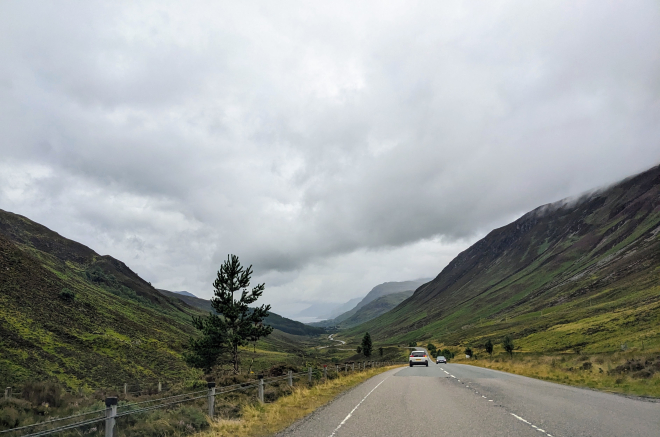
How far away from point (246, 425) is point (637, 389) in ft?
58.3

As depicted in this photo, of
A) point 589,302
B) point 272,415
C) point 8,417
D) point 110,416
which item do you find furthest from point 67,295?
point 589,302

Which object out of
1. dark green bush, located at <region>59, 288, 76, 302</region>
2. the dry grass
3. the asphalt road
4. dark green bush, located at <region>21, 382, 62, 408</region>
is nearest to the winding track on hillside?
the asphalt road

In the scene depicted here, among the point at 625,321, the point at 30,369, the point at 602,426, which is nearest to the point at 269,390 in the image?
the point at 602,426

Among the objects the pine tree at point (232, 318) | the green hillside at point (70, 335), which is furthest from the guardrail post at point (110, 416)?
the green hillside at point (70, 335)

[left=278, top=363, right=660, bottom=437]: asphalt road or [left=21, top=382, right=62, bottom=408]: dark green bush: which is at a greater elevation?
[left=278, top=363, right=660, bottom=437]: asphalt road

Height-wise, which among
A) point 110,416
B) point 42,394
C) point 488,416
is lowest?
point 42,394

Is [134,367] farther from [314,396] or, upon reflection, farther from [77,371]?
[314,396]

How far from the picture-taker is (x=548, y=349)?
263 feet

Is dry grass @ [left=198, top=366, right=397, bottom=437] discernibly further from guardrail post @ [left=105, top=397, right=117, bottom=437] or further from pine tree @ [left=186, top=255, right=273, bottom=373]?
pine tree @ [left=186, top=255, right=273, bottom=373]

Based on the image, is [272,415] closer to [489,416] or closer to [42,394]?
[489,416]

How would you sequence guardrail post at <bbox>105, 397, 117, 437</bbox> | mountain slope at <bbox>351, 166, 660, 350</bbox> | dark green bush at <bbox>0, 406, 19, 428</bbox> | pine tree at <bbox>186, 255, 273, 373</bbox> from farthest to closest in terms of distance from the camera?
mountain slope at <bbox>351, 166, 660, 350</bbox> < pine tree at <bbox>186, 255, 273, 373</bbox> < dark green bush at <bbox>0, 406, 19, 428</bbox> < guardrail post at <bbox>105, 397, 117, 437</bbox>

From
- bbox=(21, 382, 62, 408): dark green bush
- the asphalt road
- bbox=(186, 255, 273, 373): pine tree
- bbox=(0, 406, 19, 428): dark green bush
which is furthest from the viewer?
bbox=(186, 255, 273, 373): pine tree

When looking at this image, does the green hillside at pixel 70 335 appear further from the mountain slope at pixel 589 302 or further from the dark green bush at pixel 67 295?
the mountain slope at pixel 589 302

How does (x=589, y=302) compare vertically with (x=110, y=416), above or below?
above
